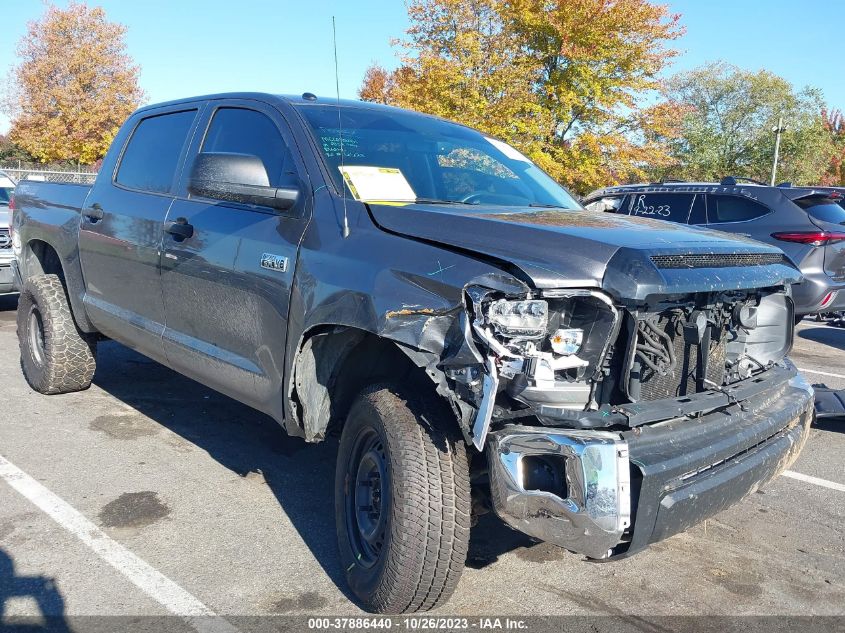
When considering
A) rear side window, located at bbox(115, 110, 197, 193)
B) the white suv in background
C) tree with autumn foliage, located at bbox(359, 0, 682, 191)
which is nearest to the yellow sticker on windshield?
rear side window, located at bbox(115, 110, 197, 193)

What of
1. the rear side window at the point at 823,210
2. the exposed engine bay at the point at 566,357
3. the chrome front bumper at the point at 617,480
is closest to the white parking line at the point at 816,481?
the chrome front bumper at the point at 617,480

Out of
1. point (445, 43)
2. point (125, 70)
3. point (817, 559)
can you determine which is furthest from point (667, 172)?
point (817, 559)

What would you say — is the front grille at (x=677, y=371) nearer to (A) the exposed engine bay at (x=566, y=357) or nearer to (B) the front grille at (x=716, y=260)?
(A) the exposed engine bay at (x=566, y=357)

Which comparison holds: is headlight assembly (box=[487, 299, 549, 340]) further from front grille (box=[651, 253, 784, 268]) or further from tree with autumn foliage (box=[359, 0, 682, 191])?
tree with autumn foliage (box=[359, 0, 682, 191])

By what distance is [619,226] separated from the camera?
3.00 metres

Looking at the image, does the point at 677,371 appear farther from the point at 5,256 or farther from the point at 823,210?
the point at 5,256

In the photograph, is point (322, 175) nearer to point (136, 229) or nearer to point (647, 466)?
point (136, 229)

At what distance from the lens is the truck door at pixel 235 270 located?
3236 millimetres

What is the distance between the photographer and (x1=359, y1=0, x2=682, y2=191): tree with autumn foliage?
1759 centimetres

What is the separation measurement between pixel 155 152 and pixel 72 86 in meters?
31.1

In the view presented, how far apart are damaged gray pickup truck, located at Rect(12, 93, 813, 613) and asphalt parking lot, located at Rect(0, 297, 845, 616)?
0.51m

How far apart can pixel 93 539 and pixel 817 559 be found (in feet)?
10.7

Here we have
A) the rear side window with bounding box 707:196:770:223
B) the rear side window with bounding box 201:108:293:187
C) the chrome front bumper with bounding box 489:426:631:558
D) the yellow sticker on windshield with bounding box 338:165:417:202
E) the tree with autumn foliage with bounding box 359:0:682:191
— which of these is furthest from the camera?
the tree with autumn foliage with bounding box 359:0:682:191

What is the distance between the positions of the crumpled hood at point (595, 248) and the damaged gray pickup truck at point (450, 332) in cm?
1
